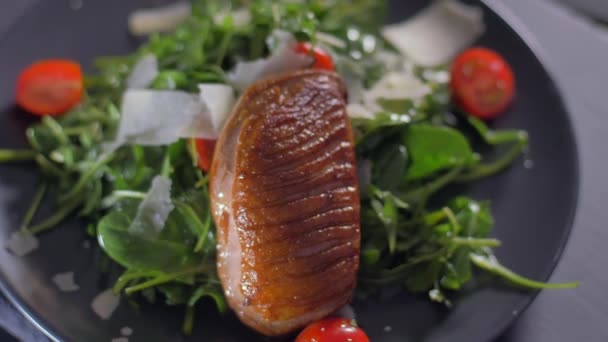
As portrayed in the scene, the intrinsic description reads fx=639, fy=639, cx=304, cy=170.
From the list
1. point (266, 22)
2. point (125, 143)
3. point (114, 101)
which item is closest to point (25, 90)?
point (114, 101)

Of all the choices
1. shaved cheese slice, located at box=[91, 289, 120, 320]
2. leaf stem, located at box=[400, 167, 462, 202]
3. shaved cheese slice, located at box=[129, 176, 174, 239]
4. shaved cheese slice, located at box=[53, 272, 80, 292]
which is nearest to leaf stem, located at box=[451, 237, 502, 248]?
leaf stem, located at box=[400, 167, 462, 202]

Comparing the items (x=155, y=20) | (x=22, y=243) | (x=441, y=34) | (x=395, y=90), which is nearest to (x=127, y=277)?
(x=22, y=243)

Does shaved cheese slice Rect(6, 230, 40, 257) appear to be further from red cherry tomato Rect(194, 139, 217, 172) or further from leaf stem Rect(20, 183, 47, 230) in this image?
red cherry tomato Rect(194, 139, 217, 172)

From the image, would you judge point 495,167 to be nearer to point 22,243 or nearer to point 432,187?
point 432,187

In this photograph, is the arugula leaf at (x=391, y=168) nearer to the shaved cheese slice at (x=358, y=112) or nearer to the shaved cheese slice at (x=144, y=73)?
the shaved cheese slice at (x=358, y=112)

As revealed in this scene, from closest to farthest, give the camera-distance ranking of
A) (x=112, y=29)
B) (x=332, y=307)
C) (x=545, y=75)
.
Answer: (x=332, y=307), (x=545, y=75), (x=112, y=29)

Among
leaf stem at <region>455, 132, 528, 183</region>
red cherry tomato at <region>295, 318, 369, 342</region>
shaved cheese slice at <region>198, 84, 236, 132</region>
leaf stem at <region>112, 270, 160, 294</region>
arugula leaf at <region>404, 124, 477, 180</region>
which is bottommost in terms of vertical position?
leaf stem at <region>112, 270, 160, 294</region>

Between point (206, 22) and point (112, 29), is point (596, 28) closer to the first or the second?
point (206, 22)
